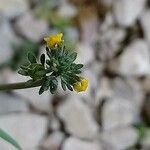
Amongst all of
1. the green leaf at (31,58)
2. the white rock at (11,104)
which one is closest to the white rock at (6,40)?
the white rock at (11,104)

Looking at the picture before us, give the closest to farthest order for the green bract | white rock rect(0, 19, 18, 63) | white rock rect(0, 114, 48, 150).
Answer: the green bract → white rock rect(0, 114, 48, 150) → white rock rect(0, 19, 18, 63)

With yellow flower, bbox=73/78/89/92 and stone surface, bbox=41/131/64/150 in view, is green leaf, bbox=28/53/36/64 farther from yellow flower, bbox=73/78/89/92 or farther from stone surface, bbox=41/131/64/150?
stone surface, bbox=41/131/64/150

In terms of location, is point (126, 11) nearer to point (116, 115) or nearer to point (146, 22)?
point (146, 22)

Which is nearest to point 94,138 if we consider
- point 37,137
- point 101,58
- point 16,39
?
point 37,137

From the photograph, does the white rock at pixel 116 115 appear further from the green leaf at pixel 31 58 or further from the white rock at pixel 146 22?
the green leaf at pixel 31 58

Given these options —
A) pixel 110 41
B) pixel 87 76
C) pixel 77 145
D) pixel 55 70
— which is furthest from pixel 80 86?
pixel 110 41

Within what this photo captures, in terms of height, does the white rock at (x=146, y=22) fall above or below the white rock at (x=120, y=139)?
above

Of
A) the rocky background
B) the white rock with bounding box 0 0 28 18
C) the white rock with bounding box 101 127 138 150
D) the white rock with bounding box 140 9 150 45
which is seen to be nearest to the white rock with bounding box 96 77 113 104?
the rocky background

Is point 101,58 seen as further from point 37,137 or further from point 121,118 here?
point 37,137
